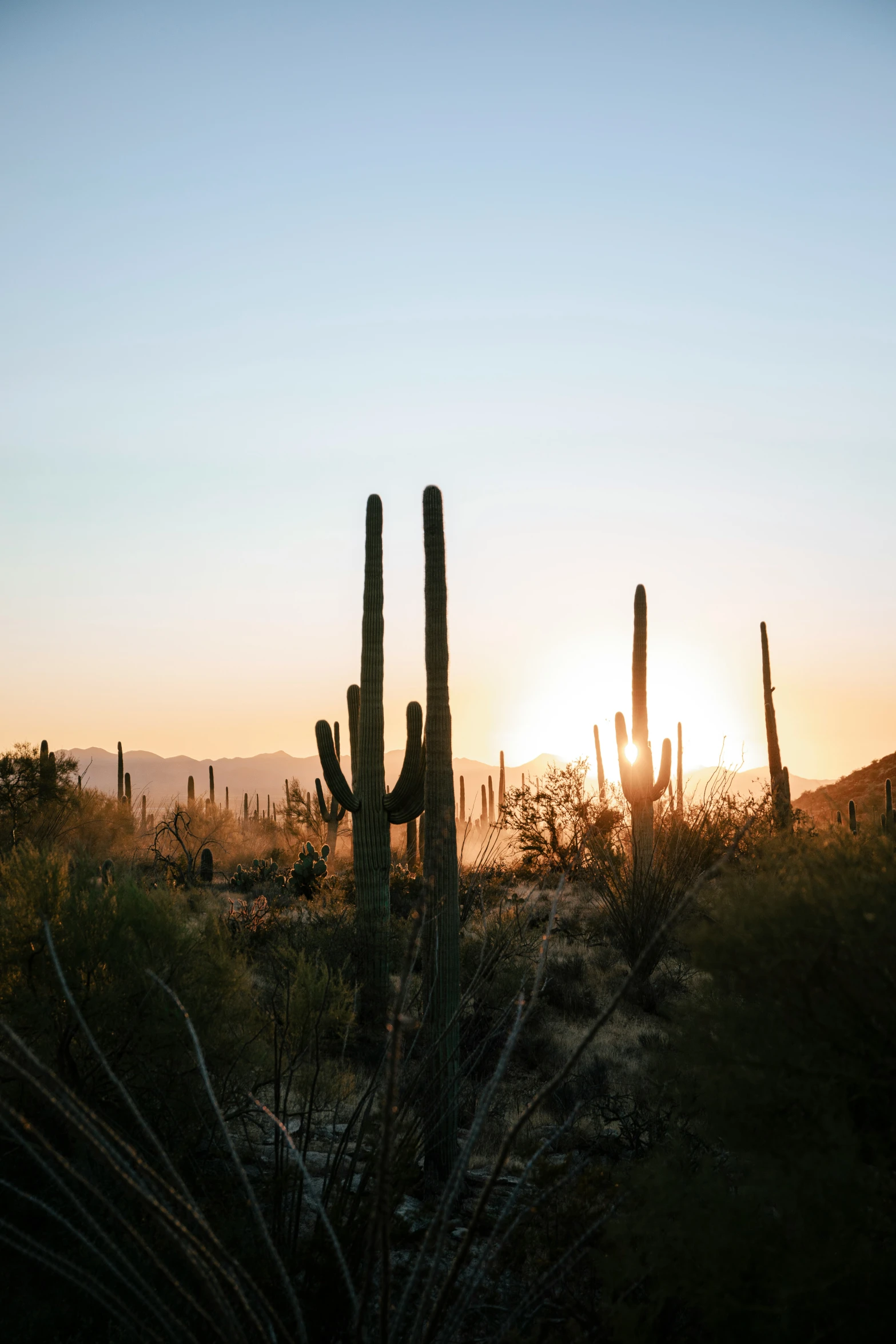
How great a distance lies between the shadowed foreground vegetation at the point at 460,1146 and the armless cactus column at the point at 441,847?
29 centimetres

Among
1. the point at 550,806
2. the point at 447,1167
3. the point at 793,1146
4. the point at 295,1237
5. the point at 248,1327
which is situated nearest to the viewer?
the point at 793,1146

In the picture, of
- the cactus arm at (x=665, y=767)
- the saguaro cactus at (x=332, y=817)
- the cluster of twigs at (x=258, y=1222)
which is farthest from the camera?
the saguaro cactus at (x=332, y=817)

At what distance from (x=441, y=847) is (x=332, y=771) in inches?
280

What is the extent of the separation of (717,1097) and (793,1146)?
239 millimetres

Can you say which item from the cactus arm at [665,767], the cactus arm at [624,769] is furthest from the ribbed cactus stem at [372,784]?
the cactus arm at [665,767]

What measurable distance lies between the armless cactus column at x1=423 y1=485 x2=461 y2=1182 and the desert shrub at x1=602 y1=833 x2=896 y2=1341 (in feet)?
10.3

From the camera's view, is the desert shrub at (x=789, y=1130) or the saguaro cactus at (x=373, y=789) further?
the saguaro cactus at (x=373, y=789)

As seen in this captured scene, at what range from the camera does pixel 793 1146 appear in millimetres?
2602

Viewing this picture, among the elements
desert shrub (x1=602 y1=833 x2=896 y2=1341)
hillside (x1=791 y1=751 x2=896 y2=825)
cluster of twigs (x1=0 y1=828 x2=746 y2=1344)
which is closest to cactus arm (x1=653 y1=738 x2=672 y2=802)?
cluster of twigs (x1=0 y1=828 x2=746 y2=1344)

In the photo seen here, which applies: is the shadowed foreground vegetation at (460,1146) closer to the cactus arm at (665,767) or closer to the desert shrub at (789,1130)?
the desert shrub at (789,1130)

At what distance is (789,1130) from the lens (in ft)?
8.68

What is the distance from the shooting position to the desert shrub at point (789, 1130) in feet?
7.89

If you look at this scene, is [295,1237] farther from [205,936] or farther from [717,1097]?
[205,936]

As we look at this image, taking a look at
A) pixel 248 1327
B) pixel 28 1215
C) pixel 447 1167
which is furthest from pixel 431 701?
pixel 248 1327
